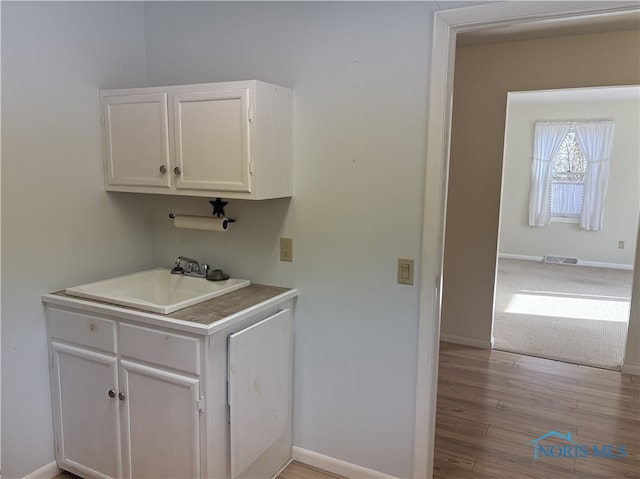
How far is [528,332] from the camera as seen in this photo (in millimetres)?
4266

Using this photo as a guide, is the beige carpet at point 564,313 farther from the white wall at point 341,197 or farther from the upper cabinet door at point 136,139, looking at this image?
the upper cabinet door at point 136,139

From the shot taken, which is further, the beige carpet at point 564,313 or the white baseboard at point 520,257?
the white baseboard at point 520,257

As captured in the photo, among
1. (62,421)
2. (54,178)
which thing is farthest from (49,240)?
(62,421)

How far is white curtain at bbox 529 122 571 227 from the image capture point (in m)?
7.11

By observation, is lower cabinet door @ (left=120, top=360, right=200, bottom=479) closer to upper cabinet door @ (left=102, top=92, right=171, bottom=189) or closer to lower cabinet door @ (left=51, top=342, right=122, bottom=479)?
lower cabinet door @ (left=51, top=342, right=122, bottom=479)

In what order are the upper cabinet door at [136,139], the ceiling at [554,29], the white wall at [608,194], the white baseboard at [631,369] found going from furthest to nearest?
the white wall at [608,194] < the white baseboard at [631,369] < the ceiling at [554,29] < the upper cabinet door at [136,139]

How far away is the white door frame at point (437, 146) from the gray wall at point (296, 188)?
0.05 m

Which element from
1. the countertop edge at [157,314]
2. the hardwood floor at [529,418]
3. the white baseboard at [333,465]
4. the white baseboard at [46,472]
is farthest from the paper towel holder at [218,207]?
the hardwood floor at [529,418]

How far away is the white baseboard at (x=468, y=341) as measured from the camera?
12.9 feet

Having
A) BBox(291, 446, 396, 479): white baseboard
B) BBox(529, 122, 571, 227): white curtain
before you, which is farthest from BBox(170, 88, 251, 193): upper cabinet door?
BBox(529, 122, 571, 227): white curtain

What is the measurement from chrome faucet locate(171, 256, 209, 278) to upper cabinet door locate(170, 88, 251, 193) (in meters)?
0.49

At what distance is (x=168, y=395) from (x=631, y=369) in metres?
3.27

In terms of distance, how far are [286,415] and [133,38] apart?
2058 mm

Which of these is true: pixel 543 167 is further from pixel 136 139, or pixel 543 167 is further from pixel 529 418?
pixel 136 139
